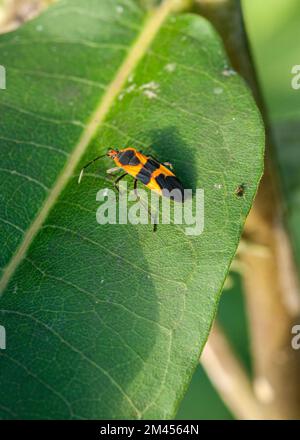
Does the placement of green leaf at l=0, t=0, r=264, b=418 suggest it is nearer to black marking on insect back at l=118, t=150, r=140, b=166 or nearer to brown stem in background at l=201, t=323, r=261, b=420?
black marking on insect back at l=118, t=150, r=140, b=166

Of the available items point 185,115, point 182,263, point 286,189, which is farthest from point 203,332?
point 286,189

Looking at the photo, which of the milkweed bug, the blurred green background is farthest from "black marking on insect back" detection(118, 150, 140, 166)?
the blurred green background

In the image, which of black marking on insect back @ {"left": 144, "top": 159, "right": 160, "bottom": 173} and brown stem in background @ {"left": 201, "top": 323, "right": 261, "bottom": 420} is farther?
brown stem in background @ {"left": 201, "top": 323, "right": 261, "bottom": 420}
